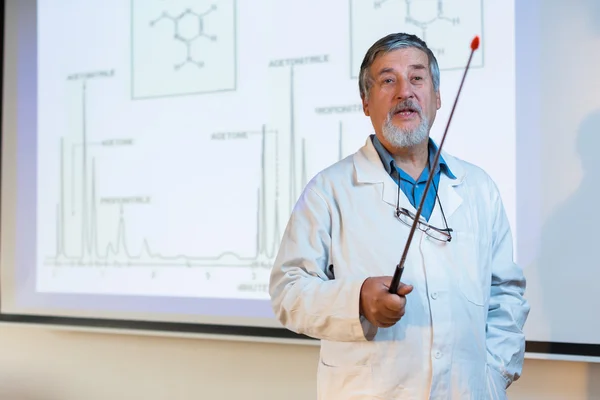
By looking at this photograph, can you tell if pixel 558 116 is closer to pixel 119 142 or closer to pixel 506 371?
pixel 506 371

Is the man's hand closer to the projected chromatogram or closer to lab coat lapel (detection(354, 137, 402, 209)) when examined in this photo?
lab coat lapel (detection(354, 137, 402, 209))

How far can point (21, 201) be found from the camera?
10.2 ft

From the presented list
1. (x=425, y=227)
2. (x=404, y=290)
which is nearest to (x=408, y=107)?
(x=425, y=227)

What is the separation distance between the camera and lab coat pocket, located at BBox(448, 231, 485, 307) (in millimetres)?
1434

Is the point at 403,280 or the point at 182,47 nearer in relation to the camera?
the point at 403,280

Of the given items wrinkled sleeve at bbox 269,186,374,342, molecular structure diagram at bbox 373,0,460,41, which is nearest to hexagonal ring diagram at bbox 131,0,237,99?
molecular structure diagram at bbox 373,0,460,41

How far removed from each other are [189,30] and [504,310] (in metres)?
1.81

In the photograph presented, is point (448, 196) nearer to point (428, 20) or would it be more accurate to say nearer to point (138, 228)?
point (428, 20)

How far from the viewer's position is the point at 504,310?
152 centimetres

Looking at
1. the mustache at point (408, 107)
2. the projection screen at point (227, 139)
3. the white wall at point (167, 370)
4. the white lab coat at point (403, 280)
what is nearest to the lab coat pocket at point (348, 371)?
the white lab coat at point (403, 280)

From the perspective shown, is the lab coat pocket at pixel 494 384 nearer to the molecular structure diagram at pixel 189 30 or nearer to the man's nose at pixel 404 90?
the man's nose at pixel 404 90

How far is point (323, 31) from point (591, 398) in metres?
1.58

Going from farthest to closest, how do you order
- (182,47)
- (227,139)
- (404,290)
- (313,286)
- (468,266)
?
(182,47) < (227,139) < (468,266) < (313,286) < (404,290)

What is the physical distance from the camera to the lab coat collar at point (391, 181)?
4.76 ft
